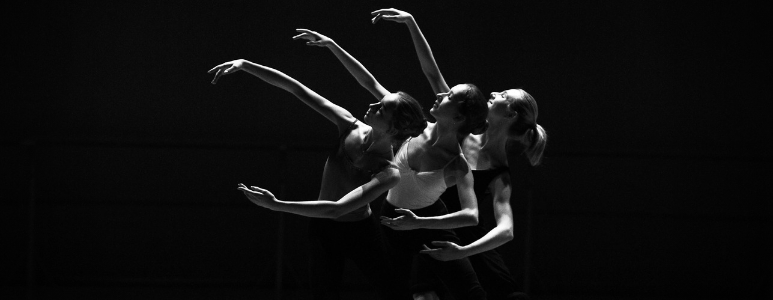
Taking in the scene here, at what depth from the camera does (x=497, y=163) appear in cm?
348

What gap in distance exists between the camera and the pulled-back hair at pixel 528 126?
3482 millimetres

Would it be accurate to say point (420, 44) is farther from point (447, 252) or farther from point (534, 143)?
point (447, 252)

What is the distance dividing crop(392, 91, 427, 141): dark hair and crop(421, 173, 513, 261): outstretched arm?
0.40 metres

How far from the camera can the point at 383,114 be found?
9.99ft

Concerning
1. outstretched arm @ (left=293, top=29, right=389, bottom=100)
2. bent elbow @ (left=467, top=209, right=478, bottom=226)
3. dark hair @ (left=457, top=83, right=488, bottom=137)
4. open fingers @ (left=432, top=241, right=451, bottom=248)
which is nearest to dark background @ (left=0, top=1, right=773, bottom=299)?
outstretched arm @ (left=293, top=29, right=389, bottom=100)

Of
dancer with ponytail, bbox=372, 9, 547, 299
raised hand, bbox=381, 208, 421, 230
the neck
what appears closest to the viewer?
raised hand, bbox=381, 208, 421, 230

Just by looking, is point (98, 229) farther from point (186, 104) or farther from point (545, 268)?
point (545, 268)

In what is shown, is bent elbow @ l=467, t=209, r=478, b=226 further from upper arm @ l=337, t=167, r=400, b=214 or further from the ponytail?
the ponytail

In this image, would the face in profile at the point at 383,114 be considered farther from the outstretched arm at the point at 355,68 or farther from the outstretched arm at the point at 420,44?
the outstretched arm at the point at 420,44

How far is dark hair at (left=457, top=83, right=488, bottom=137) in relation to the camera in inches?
124

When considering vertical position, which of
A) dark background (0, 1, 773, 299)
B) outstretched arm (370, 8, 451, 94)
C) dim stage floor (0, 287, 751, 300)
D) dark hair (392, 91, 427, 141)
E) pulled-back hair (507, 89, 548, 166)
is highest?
outstretched arm (370, 8, 451, 94)

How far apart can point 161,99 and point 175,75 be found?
166mm

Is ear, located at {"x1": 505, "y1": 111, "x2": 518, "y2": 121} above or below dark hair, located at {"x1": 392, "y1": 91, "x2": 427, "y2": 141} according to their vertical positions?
below

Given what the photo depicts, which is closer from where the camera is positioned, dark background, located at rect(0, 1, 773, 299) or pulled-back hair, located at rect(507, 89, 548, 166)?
pulled-back hair, located at rect(507, 89, 548, 166)
